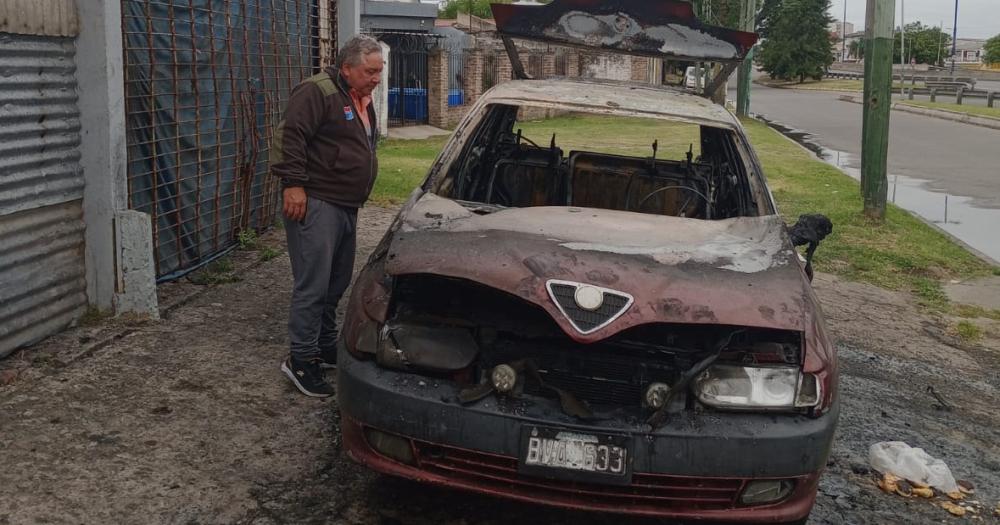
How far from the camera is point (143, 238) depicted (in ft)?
17.7

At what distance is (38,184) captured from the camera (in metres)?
4.94

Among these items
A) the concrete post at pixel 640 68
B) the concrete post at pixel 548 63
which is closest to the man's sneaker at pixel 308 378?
the concrete post at pixel 548 63

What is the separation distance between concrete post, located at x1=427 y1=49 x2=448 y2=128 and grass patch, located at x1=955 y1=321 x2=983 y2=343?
17.6 meters

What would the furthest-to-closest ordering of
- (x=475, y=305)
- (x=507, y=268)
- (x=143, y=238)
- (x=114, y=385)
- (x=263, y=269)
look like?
(x=263, y=269) < (x=143, y=238) < (x=114, y=385) < (x=475, y=305) < (x=507, y=268)

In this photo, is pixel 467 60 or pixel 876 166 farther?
pixel 467 60

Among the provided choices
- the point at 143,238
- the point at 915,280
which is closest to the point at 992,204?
the point at 915,280

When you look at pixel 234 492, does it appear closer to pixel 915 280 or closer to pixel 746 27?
pixel 915 280

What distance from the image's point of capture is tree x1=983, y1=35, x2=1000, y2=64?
92.7 m

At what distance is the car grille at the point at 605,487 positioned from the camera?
10.4 ft

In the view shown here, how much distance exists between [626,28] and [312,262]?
2.43 metres

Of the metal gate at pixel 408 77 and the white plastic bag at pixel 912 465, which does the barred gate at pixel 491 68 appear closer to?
the metal gate at pixel 408 77

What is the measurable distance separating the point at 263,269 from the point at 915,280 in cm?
564

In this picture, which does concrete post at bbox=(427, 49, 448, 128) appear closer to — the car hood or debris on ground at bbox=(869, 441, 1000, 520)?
the car hood

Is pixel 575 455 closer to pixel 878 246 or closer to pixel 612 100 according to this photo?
pixel 612 100
